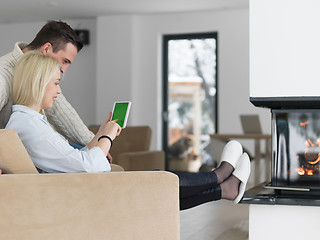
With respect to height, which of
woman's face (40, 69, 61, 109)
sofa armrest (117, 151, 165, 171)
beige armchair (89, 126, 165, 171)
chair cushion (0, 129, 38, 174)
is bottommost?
sofa armrest (117, 151, 165, 171)

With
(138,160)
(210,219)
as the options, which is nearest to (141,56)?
(138,160)

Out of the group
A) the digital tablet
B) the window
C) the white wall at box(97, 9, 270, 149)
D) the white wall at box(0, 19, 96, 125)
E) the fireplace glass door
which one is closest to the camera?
the digital tablet

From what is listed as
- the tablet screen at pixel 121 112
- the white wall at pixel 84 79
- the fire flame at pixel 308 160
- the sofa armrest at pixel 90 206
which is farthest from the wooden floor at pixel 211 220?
the white wall at pixel 84 79

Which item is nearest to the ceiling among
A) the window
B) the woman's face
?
the window

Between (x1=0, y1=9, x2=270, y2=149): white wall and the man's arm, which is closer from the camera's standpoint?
the man's arm

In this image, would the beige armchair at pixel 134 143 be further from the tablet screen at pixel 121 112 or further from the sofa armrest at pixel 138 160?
the tablet screen at pixel 121 112

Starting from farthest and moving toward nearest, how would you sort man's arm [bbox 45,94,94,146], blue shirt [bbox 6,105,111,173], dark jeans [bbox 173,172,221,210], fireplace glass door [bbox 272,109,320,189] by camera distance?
man's arm [bbox 45,94,94,146], fireplace glass door [bbox 272,109,320,189], dark jeans [bbox 173,172,221,210], blue shirt [bbox 6,105,111,173]

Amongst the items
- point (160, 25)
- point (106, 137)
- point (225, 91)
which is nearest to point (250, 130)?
point (225, 91)

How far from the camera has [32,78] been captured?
7.57 feet

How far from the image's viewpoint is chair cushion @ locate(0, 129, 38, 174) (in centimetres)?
208

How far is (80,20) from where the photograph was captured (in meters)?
9.48

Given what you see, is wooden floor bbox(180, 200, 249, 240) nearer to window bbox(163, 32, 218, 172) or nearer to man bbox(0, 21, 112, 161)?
man bbox(0, 21, 112, 161)

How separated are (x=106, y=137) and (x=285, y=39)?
1067 millimetres

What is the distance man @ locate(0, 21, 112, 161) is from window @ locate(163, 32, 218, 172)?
5849mm
